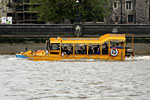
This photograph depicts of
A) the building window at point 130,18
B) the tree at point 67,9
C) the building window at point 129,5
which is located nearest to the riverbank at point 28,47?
the tree at point 67,9

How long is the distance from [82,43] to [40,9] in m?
30.8

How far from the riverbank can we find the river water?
16173 millimetres

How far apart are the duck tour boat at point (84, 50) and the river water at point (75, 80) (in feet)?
1.86

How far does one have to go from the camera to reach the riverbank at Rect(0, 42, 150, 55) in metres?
62.5

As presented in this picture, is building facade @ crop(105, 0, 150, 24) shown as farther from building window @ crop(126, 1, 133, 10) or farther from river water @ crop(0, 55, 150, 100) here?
river water @ crop(0, 55, 150, 100)

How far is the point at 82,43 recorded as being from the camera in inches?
1805

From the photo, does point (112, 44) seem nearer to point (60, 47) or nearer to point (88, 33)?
point (60, 47)

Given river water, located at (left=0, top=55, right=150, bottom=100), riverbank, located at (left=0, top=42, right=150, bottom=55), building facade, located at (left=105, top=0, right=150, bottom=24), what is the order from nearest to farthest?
1. river water, located at (left=0, top=55, right=150, bottom=100)
2. riverbank, located at (left=0, top=42, right=150, bottom=55)
3. building facade, located at (left=105, top=0, right=150, bottom=24)

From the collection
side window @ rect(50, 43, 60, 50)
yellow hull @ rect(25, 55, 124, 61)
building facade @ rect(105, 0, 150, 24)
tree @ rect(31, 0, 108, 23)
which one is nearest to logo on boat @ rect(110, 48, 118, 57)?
yellow hull @ rect(25, 55, 124, 61)

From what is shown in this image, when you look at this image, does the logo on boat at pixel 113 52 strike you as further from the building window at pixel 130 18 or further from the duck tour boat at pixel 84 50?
the building window at pixel 130 18

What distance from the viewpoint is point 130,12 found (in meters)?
93.8

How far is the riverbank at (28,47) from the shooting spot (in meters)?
62.5

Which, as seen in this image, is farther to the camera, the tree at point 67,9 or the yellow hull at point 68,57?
the tree at point 67,9

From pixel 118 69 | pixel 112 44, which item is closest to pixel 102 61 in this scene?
pixel 112 44
